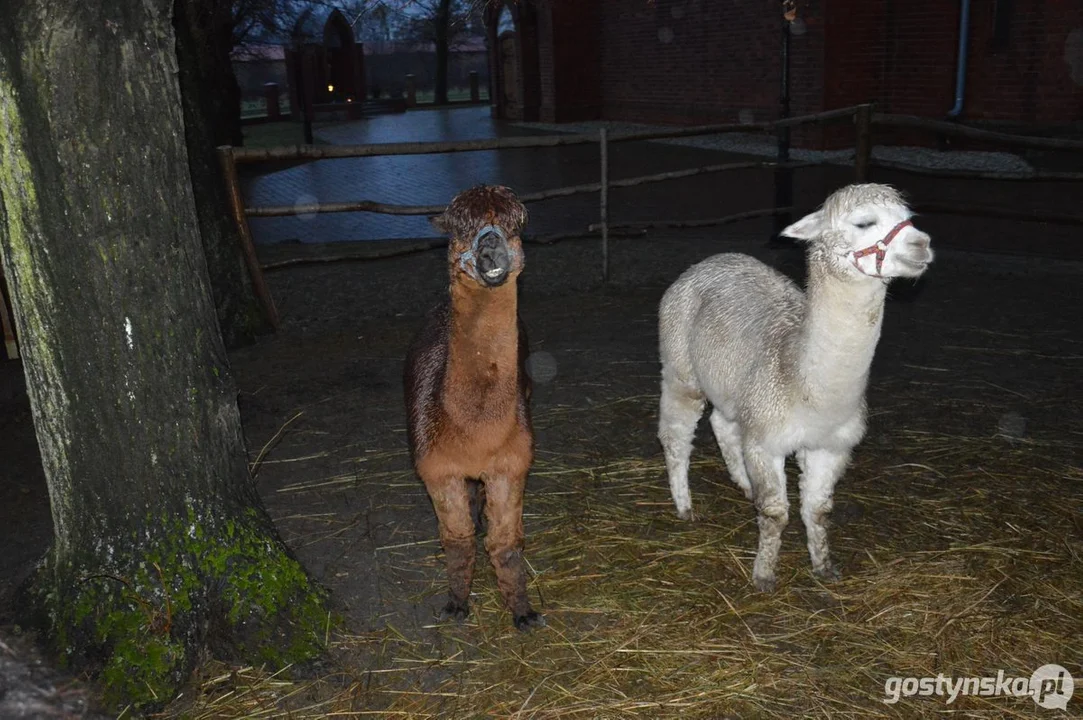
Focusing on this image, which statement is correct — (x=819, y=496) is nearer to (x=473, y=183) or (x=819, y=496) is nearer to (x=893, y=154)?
(x=893, y=154)

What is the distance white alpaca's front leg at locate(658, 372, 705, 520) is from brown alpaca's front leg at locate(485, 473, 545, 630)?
1.06m

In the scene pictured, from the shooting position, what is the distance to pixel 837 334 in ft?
10.4

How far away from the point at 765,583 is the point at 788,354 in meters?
0.91

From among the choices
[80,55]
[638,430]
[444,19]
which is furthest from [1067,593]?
[444,19]

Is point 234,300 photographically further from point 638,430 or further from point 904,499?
point 904,499

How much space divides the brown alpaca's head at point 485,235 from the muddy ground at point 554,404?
136cm

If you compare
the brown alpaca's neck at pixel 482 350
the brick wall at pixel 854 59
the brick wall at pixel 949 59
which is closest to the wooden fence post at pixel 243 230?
the brown alpaca's neck at pixel 482 350

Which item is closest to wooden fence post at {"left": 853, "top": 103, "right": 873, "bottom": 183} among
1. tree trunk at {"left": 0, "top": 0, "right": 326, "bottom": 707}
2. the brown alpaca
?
the brown alpaca

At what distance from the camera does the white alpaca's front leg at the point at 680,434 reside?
417 cm

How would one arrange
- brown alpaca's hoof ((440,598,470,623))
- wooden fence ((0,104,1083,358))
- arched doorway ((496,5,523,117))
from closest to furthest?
brown alpaca's hoof ((440,598,470,623)), wooden fence ((0,104,1083,358)), arched doorway ((496,5,523,117))

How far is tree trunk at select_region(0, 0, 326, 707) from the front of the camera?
274cm

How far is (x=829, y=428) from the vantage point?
3.38 meters

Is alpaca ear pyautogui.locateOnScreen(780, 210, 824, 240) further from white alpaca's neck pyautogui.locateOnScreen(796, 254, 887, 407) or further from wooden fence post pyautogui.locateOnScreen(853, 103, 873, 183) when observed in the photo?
wooden fence post pyautogui.locateOnScreen(853, 103, 873, 183)

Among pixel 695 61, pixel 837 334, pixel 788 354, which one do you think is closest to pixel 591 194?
pixel 695 61
